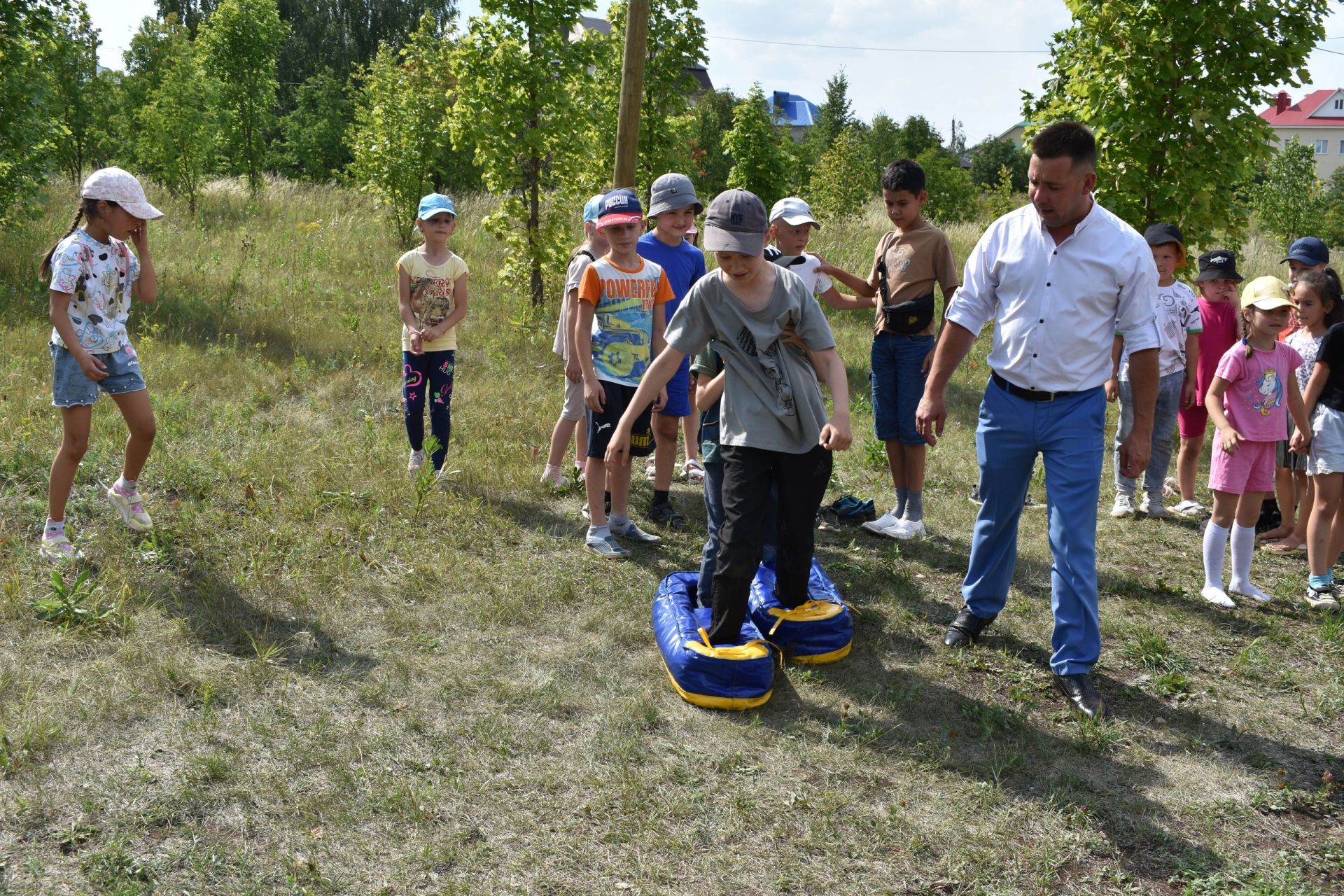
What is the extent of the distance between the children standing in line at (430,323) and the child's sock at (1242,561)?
4.74 metres

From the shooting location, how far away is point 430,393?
675cm

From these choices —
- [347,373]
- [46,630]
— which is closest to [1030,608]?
[46,630]

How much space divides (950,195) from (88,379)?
29.5 m

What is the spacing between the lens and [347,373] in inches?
366

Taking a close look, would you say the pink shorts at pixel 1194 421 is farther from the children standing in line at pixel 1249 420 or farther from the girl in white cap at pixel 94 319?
the girl in white cap at pixel 94 319

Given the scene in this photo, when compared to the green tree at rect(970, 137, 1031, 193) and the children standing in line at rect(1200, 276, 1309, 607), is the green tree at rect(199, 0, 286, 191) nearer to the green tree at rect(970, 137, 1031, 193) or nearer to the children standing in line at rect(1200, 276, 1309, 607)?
the children standing in line at rect(1200, 276, 1309, 607)

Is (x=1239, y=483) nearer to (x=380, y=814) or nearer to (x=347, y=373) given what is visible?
(x=380, y=814)

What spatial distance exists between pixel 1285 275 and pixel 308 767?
71.3 feet

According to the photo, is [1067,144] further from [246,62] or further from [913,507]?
[246,62]

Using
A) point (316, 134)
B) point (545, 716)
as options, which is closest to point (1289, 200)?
point (316, 134)

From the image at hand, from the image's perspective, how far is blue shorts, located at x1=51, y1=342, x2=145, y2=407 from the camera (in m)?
5.05

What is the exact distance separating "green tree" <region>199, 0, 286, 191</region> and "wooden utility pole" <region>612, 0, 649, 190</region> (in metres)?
11.8

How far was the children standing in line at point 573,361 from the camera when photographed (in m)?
6.38

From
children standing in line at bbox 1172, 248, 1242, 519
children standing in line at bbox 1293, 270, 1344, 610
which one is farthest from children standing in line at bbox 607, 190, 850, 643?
children standing in line at bbox 1172, 248, 1242, 519
